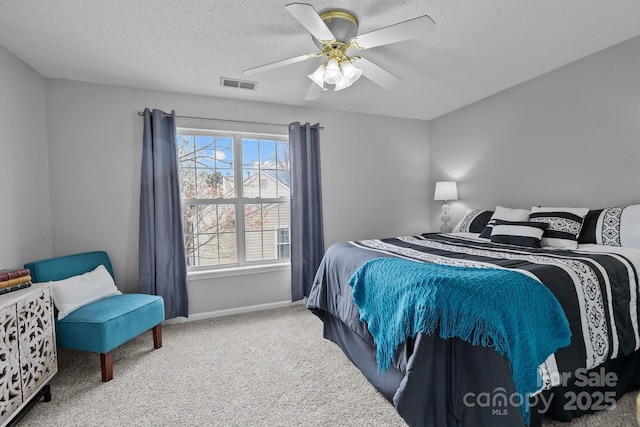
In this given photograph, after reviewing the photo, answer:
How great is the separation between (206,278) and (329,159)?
2.05m

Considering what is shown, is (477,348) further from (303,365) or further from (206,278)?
(206,278)

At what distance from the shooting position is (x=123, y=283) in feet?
9.68

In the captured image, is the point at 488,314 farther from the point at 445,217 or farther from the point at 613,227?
the point at 445,217

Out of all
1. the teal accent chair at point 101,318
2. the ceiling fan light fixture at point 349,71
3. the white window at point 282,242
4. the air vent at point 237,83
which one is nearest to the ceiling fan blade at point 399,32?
the ceiling fan light fixture at point 349,71

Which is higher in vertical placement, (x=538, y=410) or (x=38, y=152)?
(x=38, y=152)

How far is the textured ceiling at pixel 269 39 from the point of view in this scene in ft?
6.02

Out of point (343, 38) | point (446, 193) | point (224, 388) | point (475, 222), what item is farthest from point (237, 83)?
point (475, 222)

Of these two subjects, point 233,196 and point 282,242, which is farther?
→ point 282,242

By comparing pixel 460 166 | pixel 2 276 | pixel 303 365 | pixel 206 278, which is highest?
pixel 460 166

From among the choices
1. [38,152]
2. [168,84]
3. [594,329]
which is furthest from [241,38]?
[594,329]

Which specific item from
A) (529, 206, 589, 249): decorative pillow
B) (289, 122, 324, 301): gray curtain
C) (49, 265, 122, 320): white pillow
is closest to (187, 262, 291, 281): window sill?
(289, 122, 324, 301): gray curtain

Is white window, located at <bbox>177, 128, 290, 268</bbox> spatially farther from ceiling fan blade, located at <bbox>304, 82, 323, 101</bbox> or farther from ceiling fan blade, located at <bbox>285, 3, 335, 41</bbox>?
ceiling fan blade, located at <bbox>285, 3, 335, 41</bbox>

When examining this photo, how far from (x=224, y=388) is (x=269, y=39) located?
2492 mm

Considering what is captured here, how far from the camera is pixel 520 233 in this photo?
7.72 ft
